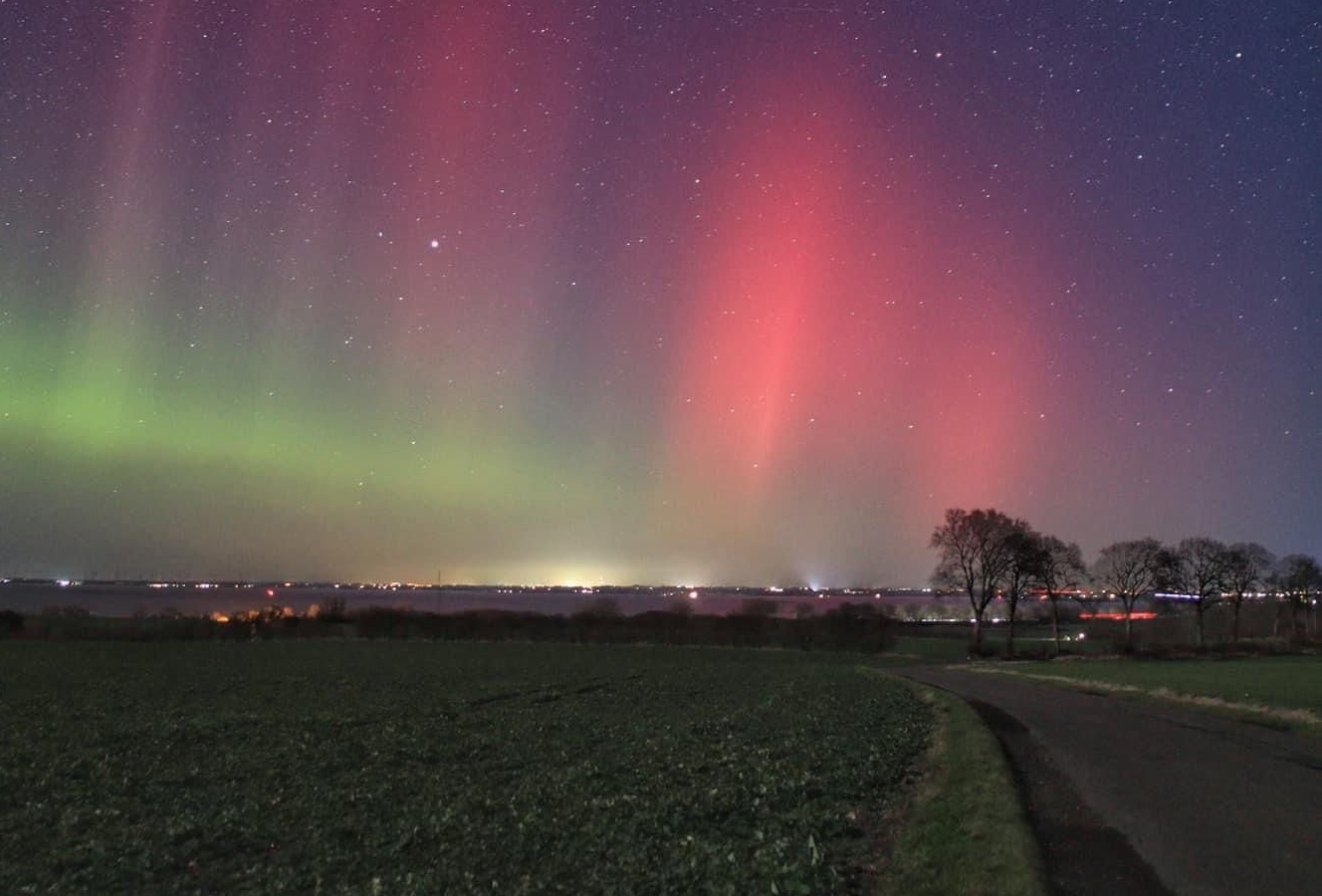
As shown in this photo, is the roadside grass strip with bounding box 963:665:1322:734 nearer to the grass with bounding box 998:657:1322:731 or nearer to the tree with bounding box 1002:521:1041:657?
the grass with bounding box 998:657:1322:731

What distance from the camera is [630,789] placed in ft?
48.8

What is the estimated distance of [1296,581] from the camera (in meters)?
99.9

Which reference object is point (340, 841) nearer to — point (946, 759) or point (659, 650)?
point (946, 759)

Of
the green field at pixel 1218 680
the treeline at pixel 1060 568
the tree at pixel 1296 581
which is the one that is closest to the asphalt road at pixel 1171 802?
the green field at pixel 1218 680

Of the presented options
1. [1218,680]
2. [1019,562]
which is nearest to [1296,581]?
[1019,562]

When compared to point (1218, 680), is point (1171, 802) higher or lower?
higher

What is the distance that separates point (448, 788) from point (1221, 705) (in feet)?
78.4

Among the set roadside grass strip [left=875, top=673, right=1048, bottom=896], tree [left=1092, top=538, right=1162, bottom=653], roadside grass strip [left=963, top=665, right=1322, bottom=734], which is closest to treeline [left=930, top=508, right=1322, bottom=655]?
tree [left=1092, top=538, right=1162, bottom=653]

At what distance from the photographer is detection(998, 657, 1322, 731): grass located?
82.7 feet

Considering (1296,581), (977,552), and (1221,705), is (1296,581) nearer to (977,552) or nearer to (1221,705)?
(977,552)

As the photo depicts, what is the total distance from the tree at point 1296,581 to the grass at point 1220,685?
54.6m

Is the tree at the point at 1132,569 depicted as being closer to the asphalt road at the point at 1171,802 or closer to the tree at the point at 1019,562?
the tree at the point at 1019,562

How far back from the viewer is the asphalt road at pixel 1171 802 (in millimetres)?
9297

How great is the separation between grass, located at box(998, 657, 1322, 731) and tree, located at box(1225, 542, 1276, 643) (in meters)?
41.7
